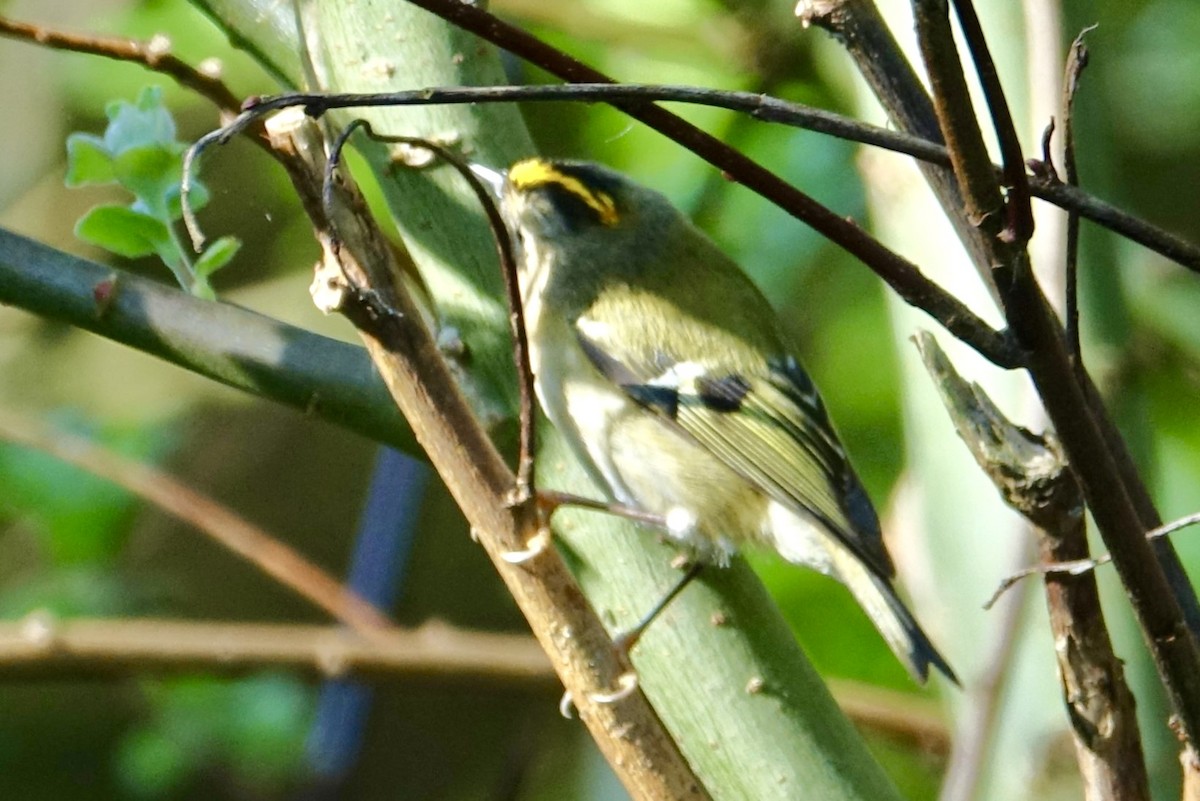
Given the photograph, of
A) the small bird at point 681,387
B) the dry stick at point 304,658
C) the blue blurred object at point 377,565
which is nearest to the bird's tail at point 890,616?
the small bird at point 681,387

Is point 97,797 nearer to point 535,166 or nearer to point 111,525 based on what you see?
point 111,525

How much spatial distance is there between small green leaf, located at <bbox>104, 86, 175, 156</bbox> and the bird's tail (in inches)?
25.2

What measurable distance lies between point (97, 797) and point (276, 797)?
73cm

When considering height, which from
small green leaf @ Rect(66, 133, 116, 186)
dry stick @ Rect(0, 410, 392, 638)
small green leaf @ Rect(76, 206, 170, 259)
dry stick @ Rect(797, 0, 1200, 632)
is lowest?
dry stick @ Rect(797, 0, 1200, 632)

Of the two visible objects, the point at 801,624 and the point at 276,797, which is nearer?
the point at 801,624

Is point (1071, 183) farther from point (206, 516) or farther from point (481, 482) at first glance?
point (206, 516)

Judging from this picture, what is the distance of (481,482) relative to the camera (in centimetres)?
66

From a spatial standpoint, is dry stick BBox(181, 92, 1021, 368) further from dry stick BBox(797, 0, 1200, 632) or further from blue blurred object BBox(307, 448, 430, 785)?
blue blurred object BBox(307, 448, 430, 785)

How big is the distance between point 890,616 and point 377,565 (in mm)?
1007

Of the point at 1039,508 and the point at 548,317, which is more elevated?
the point at 548,317

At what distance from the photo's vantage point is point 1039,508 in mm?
579

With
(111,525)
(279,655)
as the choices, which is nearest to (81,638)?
(279,655)

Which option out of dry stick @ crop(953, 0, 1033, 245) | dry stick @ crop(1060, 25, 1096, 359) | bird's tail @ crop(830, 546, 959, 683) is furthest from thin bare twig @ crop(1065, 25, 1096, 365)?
bird's tail @ crop(830, 546, 959, 683)

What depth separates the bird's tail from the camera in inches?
40.1
